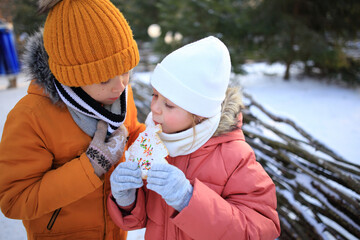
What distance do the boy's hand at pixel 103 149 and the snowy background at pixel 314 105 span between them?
1.07 meters

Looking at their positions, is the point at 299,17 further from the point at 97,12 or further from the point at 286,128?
the point at 97,12

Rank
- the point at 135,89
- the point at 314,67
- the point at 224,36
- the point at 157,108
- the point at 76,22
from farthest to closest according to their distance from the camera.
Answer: the point at 314,67 < the point at 224,36 < the point at 135,89 < the point at 157,108 < the point at 76,22

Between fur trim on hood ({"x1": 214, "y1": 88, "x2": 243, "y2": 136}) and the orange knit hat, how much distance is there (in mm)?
578

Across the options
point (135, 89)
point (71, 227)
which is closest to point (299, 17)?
point (135, 89)

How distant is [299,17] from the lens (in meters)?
6.50

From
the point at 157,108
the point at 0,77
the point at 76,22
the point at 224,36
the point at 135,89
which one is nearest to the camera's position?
the point at 76,22

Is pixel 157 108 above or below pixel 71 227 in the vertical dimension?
above

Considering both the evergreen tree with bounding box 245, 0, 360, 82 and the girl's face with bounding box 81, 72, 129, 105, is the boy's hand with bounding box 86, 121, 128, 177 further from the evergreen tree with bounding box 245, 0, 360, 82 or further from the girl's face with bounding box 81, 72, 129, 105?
the evergreen tree with bounding box 245, 0, 360, 82

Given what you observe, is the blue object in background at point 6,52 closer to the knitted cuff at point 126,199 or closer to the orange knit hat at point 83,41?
the orange knit hat at point 83,41

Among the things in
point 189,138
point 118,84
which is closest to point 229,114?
point 189,138

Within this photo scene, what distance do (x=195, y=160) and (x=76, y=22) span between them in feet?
2.73

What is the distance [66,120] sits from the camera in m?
1.19

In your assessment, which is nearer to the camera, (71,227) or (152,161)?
(152,161)

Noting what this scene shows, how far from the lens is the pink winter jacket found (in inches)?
39.3
